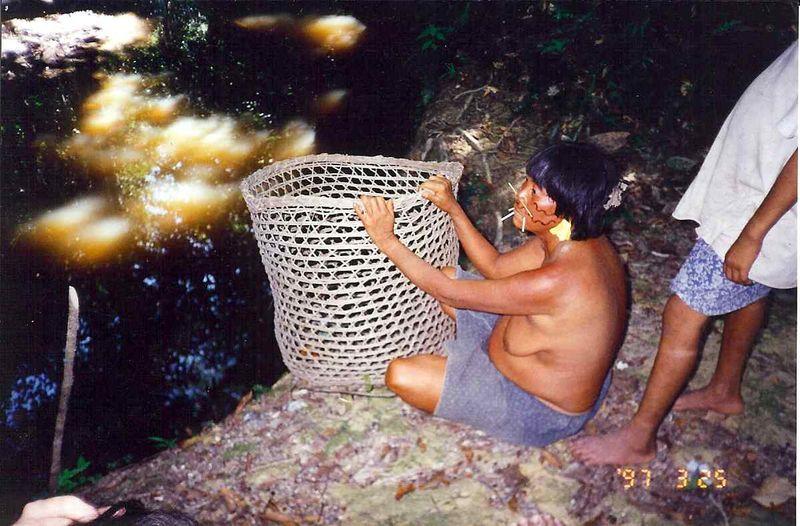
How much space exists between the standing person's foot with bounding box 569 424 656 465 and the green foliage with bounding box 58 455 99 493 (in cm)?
212

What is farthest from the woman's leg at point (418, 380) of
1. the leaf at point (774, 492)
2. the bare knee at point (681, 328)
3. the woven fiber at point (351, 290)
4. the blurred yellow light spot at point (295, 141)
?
the blurred yellow light spot at point (295, 141)

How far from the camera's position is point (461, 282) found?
1.91 m

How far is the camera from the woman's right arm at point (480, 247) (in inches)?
82.5

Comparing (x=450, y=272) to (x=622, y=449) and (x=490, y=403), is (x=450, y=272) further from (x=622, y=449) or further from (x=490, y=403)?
(x=622, y=449)

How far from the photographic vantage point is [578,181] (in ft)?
5.74

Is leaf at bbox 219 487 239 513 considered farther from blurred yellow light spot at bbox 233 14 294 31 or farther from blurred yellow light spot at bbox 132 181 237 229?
blurred yellow light spot at bbox 233 14 294 31

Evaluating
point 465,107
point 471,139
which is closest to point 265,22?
point 465,107

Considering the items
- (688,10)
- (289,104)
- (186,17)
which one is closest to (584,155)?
(688,10)

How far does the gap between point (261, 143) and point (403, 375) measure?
9.25 ft

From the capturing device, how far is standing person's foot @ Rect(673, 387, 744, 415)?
7.77 ft

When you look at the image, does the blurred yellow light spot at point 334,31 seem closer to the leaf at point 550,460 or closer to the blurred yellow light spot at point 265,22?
the blurred yellow light spot at point 265,22

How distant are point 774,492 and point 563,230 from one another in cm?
135

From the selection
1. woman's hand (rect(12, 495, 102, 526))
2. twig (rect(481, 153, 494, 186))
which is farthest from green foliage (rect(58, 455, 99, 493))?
twig (rect(481, 153, 494, 186))

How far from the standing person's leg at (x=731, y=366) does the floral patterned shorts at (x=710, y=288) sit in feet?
0.87
